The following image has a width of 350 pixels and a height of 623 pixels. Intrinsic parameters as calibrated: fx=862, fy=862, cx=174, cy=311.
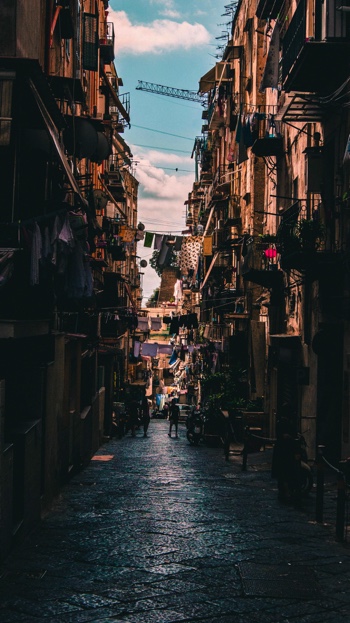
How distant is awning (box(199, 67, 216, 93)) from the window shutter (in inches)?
934

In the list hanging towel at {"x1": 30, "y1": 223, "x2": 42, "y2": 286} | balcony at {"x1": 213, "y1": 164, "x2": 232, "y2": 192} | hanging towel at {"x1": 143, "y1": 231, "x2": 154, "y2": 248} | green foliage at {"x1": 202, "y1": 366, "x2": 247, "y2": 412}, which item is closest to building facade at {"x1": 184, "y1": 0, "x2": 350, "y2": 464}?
green foliage at {"x1": 202, "y1": 366, "x2": 247, "y2": 412}

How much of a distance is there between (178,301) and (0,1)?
296 feet

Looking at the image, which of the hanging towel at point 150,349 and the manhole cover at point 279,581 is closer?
the manhole cover at point 279,581

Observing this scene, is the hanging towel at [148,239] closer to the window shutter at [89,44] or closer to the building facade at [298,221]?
the building facade at [298,221]

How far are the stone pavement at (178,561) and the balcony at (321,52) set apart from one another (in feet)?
24.2

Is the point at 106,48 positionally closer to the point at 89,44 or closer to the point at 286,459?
the point at 89,44

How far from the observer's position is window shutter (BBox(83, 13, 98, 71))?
25844mm

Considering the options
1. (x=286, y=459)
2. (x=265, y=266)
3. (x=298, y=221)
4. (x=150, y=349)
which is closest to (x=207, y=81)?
(x=150, y=349)

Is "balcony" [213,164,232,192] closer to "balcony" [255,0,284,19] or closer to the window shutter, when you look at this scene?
the window shutter

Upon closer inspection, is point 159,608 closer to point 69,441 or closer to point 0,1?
point 0,1

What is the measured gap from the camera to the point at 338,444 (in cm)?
1762

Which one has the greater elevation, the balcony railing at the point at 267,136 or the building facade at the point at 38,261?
the balcony railing at the point at 267,136

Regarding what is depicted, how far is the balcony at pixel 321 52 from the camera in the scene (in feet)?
47.1

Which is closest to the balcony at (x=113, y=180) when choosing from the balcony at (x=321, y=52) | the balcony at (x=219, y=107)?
the balcony at (x=219, y=107)
